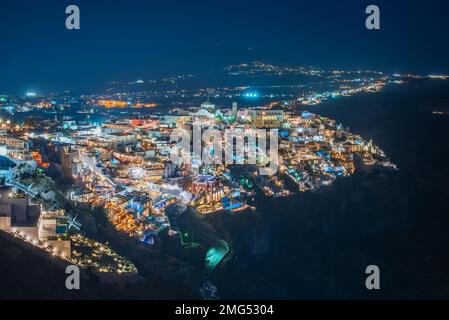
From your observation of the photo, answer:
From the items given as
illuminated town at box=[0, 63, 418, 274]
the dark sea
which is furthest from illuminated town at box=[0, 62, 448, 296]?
the dark sea

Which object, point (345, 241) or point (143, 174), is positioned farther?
point (345, 241)

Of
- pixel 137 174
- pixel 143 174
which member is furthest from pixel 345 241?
pixel 137 174

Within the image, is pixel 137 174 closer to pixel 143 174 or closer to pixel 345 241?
pixel 143 174

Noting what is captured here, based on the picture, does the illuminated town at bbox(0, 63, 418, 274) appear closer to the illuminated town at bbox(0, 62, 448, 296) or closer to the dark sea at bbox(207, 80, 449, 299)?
the illuminated town at bbox(0, 62, 448, 296)

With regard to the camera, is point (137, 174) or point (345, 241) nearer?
point (137, 174)

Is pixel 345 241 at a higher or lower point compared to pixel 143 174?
lower

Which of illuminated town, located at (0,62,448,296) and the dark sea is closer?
illuminated town, located at (0,62,448,296)

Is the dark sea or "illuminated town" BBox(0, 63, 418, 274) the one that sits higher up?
"illuminated town" BBox(0, 63, 418, 274)

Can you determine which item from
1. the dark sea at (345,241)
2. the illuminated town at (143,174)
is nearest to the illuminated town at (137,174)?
the illuminated town at (143,174)
